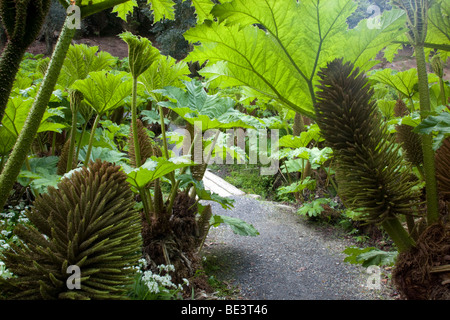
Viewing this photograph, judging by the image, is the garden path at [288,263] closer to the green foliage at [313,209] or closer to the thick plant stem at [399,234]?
the green foliage at [313,209]

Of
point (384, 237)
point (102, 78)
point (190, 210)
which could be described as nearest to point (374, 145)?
point (102, 78)

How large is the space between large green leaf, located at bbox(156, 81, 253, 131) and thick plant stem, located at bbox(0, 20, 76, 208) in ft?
2.29

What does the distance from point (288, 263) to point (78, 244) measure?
1.59m

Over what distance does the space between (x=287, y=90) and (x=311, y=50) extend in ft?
0.33

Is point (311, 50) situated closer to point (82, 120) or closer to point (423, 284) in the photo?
point (423, 284)

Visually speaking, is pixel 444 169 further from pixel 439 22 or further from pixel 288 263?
pixel 288 263

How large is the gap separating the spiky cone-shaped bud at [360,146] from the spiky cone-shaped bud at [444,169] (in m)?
0.15

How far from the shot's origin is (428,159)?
61 centimetres

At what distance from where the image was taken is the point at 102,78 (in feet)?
4.30

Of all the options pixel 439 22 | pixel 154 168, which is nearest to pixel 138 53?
pixel 154 168

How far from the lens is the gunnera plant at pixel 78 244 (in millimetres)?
559

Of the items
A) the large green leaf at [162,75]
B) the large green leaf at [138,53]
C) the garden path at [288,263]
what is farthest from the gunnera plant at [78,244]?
the garden path at [288,263]
